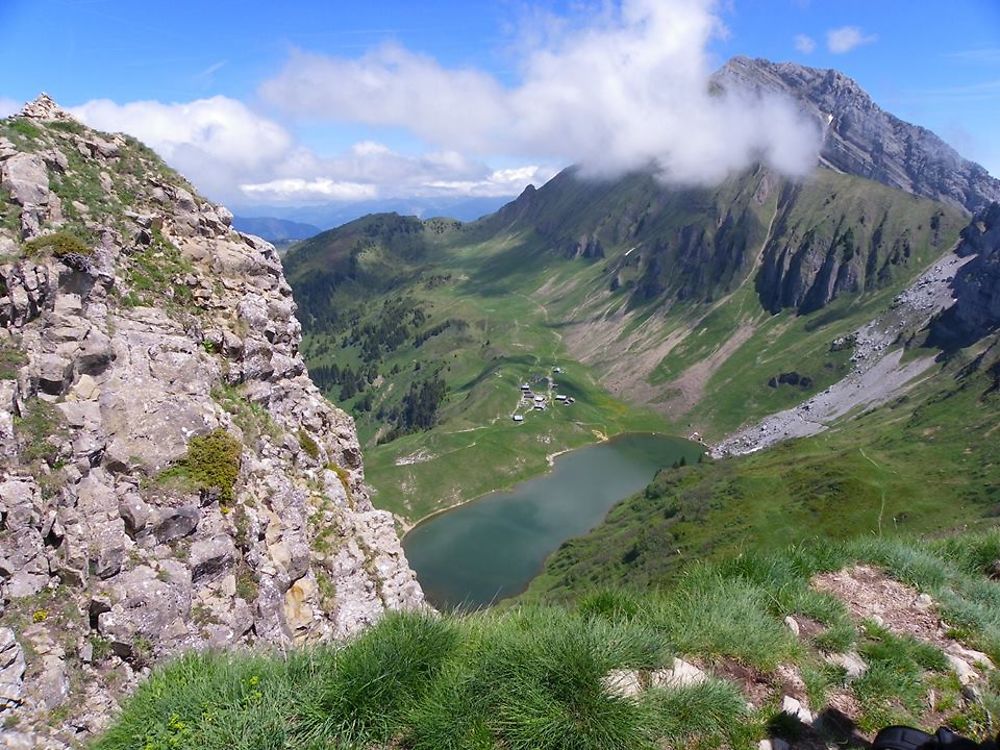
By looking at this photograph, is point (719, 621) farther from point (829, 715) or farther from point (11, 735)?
point (11, 735)

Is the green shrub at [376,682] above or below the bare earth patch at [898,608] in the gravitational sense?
above

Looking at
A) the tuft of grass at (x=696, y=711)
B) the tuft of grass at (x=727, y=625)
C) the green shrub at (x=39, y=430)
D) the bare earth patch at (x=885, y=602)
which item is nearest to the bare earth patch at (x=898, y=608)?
the bare earth patch at (x=885, y=602)

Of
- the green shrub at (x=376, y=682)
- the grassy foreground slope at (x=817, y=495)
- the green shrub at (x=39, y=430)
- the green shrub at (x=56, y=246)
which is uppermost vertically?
the green shrub at (x=56, y=246)

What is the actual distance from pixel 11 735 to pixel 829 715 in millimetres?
13577

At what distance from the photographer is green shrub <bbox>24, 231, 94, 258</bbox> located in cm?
1830

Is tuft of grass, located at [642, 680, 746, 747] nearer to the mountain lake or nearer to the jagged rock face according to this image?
the jagged rock face

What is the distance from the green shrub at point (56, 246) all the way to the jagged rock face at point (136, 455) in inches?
2.0

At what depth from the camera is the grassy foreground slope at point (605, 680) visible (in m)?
6.53

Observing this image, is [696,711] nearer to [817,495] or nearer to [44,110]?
[44,110]

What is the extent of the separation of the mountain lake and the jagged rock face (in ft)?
329

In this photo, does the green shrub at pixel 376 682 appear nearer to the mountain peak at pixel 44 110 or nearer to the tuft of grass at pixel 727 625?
the tuft of grass at pixel 727 625

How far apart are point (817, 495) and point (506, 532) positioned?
255 feet

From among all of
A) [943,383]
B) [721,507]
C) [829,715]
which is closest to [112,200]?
[829,715]

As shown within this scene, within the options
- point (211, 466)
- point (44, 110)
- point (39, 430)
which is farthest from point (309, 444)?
point (44, 110)
